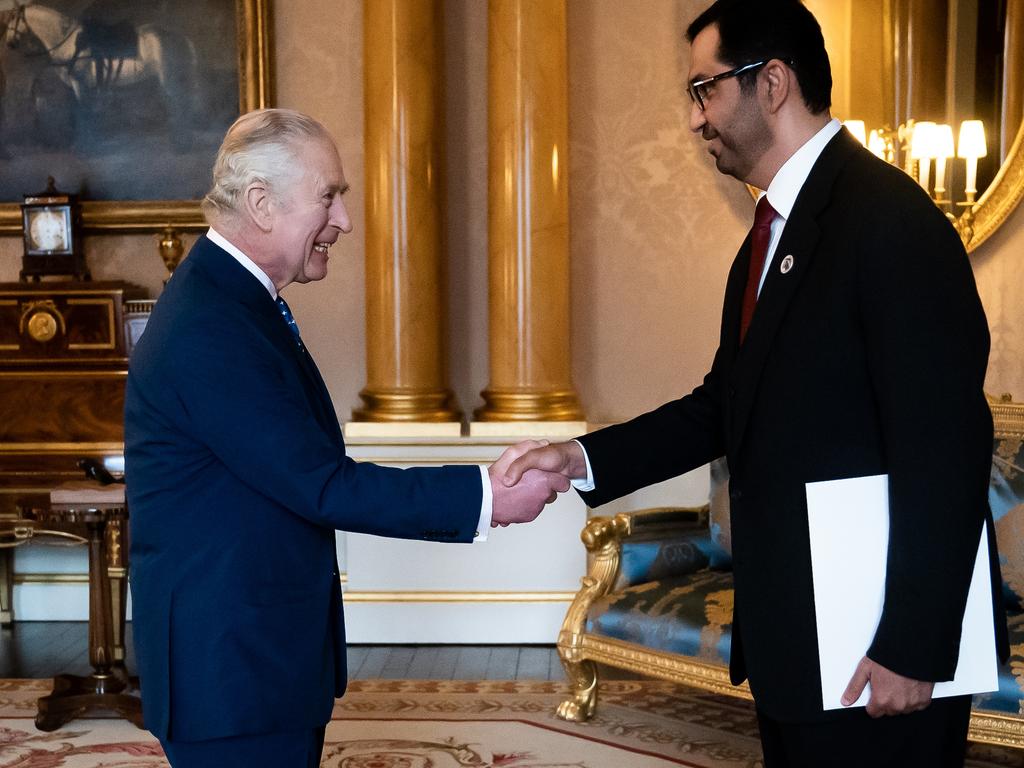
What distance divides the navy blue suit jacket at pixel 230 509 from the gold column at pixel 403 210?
11.4ft

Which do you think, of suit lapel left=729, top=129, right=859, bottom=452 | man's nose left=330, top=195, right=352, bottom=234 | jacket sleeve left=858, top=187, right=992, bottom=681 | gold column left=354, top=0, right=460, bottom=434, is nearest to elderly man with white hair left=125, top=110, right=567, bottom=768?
man's nose left=330, top=195, right=352, bottom=234

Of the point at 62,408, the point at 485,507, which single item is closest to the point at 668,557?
the point at 485,507

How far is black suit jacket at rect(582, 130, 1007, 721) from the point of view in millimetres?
1729

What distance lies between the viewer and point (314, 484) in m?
1.92

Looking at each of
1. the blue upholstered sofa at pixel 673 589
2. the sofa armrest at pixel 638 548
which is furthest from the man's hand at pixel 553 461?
the sofa armrest at pixel 638 548

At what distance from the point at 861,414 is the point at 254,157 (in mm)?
1074

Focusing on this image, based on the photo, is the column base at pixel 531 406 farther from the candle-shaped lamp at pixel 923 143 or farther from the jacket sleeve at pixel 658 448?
the jacket sleeve at pixel 658 448

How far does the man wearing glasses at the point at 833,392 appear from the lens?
1.73m

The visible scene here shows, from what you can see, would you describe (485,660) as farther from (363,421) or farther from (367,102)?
(367,102)

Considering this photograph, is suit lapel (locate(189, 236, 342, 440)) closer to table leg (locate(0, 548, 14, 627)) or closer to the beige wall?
the beige wall

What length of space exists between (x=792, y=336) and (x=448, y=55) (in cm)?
426

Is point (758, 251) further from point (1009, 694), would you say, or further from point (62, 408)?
point (62, 408)

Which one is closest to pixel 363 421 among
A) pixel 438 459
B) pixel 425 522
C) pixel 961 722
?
pixel 438 459

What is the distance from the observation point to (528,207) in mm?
5445
